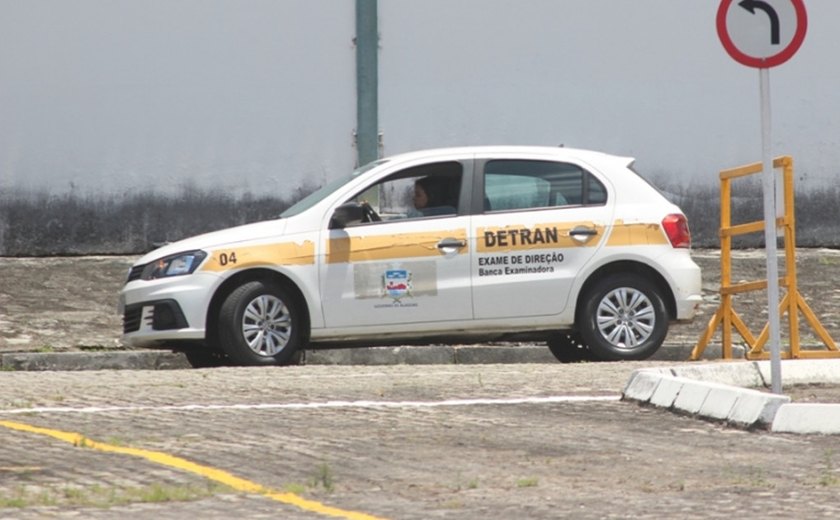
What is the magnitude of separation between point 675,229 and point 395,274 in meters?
2.09

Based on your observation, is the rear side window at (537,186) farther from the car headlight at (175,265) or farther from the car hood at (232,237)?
Answer: the car headlight at (175,265)

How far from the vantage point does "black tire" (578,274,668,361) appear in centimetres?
1355

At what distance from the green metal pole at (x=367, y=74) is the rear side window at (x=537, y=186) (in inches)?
222

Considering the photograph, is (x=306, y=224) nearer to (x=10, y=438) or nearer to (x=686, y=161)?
(x=10, y=438)

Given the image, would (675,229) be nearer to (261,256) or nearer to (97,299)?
(261,256)

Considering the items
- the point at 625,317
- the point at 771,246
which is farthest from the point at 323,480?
the point at 625,317

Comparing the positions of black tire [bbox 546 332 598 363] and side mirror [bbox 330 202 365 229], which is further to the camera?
black tire [bbox 546 332 598 363]

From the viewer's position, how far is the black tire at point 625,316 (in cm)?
1355

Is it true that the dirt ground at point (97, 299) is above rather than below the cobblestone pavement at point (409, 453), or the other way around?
above

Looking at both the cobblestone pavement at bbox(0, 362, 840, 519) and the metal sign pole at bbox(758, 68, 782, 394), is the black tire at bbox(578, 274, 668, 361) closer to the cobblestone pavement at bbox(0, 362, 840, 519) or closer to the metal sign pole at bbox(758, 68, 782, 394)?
the cobblestone pavement at bbox(0, 362, 840, 519)

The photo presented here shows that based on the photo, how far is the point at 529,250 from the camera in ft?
44.2

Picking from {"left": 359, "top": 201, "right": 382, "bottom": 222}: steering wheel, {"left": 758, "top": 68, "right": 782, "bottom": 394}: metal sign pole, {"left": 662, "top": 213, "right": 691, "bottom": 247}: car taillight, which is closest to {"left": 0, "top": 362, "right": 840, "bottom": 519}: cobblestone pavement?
{"left": 758, "top": 68, "right": 782, "bottom": 394}: metal sign pole

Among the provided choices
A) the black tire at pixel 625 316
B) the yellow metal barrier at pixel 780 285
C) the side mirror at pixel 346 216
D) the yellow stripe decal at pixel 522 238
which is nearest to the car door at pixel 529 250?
the yellow stripe decal at pixel 522 238

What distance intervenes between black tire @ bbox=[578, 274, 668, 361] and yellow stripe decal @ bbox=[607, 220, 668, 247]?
0.82ft
